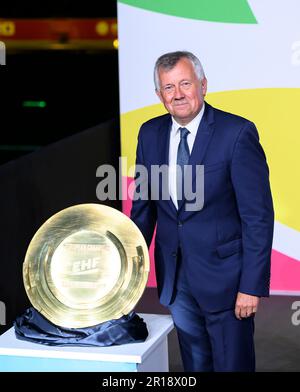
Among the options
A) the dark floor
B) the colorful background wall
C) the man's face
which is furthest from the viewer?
the colorful background wall

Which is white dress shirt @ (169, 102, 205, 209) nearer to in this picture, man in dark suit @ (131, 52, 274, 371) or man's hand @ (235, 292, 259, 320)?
man in dark suit @ (131, 52, 274, 371)

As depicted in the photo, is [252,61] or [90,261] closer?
[90,261]

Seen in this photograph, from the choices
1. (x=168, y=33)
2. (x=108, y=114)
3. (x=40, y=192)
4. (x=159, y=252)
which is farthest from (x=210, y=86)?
(x=108, y=114)

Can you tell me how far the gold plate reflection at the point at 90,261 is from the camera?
2877 millimetres

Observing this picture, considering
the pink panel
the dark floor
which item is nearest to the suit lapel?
the dark floor

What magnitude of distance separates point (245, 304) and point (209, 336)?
0.18 m

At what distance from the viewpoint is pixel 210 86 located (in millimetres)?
5418

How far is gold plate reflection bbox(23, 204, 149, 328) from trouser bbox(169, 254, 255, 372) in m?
0.36

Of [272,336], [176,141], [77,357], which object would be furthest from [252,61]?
[77,357]

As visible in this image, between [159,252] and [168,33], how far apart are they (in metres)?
2.37

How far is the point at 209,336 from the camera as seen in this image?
3.21m

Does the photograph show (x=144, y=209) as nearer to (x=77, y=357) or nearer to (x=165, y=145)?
(x=165, y=145)

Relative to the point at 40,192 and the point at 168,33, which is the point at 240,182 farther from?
the point at 168,33

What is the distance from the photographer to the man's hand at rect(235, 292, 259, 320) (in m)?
3.11
